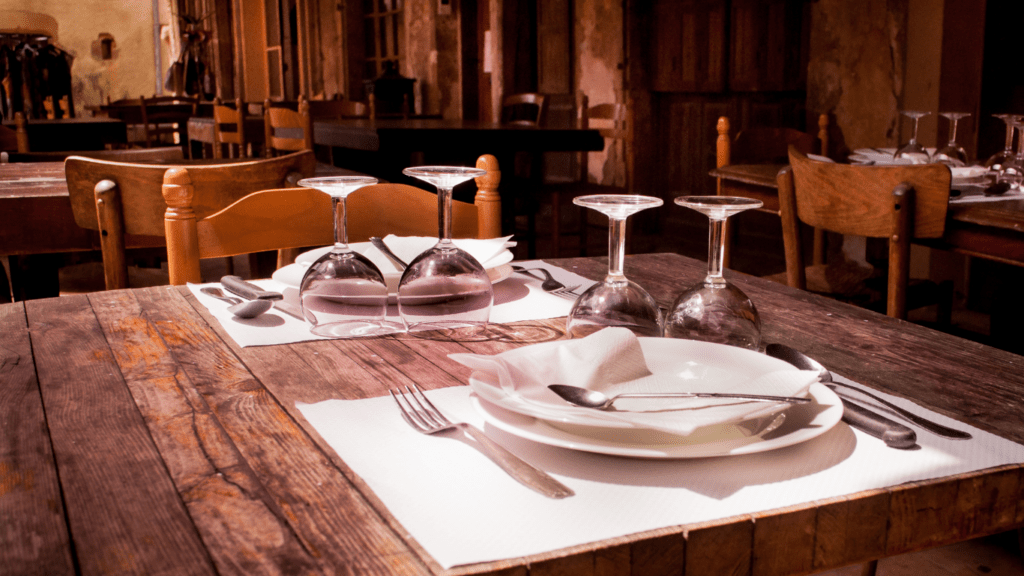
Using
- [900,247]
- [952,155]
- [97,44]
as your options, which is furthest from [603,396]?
[97,44]

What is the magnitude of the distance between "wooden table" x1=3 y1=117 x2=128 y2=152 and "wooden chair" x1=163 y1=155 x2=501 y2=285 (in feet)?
13.0

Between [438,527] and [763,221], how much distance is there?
4918 millimetres

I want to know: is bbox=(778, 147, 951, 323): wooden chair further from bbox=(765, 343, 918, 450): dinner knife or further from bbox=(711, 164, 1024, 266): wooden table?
bbox=(765, 343, 918, 450): dinner knife

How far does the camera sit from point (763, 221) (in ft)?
16.9

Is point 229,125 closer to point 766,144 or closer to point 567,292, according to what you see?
point 766,144

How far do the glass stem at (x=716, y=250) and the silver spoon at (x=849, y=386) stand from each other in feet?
0.28

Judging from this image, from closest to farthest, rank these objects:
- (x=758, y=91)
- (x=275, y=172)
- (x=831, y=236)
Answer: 1. (x=275, y=172)
2. (x=831, y=236)
3. (x=758, y=91)

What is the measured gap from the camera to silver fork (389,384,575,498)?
567 mm

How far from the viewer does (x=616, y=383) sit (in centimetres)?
72

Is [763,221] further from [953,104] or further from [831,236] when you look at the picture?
[953,104]

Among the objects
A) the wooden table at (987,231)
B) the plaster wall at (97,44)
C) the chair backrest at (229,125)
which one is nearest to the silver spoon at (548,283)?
the wooden table at (987,231)

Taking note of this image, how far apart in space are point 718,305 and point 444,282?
0.96ft

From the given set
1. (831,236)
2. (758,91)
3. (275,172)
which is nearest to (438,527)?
(275,172)

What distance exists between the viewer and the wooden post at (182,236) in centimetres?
130
